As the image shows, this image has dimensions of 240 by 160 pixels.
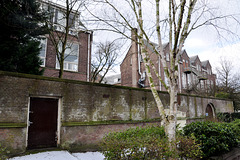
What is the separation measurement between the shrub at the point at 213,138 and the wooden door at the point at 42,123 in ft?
18.9

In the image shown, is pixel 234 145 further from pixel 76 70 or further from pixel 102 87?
pixel 76 70

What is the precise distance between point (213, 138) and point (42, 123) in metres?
6.80

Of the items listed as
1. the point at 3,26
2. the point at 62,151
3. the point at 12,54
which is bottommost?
the point at 62,151

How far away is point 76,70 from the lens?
15617 millimetres

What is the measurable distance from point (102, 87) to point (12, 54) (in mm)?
5401

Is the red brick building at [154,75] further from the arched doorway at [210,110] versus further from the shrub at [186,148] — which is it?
the shrub at [186,148]

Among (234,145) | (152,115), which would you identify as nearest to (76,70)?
(152,115)

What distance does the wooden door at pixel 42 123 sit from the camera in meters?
6.87

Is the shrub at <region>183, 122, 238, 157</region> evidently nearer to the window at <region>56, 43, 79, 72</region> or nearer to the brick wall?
the brick wall

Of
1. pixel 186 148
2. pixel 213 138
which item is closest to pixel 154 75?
pixel 213 138

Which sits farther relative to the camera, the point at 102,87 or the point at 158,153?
the point at 102,87

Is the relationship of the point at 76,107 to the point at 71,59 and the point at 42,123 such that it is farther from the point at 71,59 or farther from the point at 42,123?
the point at 71,59

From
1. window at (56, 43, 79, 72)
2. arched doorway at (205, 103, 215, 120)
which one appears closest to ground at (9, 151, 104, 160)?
window at (56, 43, 79, 72)

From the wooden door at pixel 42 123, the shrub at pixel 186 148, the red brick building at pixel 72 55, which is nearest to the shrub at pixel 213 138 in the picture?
the shrub at pixel 186 148
